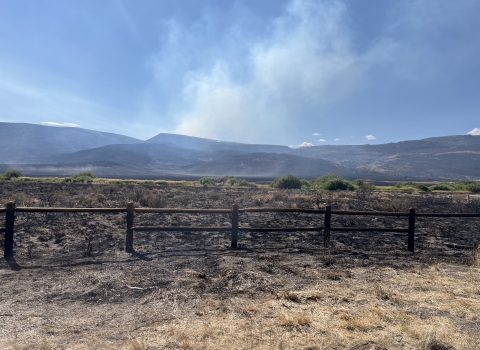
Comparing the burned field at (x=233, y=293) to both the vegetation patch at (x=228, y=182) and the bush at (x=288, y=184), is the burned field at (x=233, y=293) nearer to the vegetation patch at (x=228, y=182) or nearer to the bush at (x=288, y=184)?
the bush at (x=288, y=184)

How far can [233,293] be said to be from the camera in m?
5.67

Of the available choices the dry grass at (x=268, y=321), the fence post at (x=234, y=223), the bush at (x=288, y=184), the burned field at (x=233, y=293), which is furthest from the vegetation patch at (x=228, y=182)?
the dry grass at (x=268, y=321)

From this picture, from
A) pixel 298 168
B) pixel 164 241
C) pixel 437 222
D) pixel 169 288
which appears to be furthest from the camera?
pixel 298 168

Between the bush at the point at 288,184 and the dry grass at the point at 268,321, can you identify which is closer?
the dry grass at the point at 268,321

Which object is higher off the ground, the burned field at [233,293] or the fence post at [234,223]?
the fence post at [234,223]

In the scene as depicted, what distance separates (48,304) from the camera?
17.0 ft

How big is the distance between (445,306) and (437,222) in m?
11.3

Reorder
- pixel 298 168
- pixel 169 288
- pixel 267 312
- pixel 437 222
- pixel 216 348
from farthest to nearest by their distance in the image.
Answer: pixel 298 168 → pixel 437 222 → pixel 169 288 → pixel 267 312 → pixel 216 348

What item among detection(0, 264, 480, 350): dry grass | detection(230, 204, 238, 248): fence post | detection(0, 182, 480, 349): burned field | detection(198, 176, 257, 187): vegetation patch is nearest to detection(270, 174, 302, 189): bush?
detection(198, 176, 257, 187): vegetation patch

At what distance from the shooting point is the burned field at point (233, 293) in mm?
4199

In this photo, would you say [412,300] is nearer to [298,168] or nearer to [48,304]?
[48,304]

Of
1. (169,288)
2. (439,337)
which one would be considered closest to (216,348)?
(169,288)

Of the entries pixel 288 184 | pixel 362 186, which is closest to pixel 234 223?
pixel 288 184

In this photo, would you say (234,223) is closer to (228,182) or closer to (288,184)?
(288,184)
